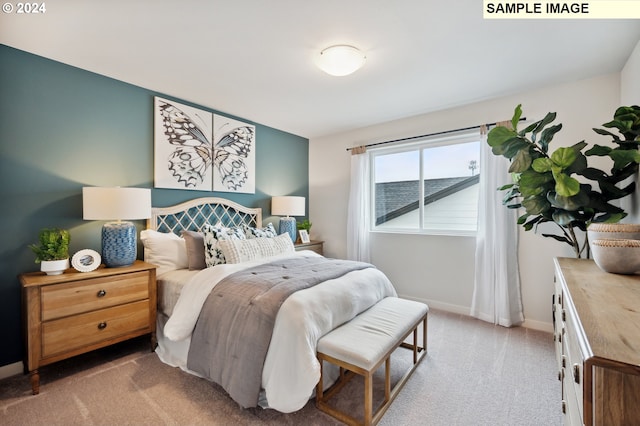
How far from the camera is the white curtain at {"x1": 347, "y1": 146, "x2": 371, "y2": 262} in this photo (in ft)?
13.1

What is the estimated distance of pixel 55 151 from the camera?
2299 millimetres

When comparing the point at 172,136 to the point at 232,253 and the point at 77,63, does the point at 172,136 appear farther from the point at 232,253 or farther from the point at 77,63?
the point at 232,253

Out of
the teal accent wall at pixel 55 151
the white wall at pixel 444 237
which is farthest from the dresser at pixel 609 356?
the teal accent wall at pixel 55 151

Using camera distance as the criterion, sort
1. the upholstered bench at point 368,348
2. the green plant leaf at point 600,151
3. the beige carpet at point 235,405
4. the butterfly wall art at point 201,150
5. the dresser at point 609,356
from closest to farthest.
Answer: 1. the dresser at point 609,356
2. the upholstered bench at point 368,348
3. the beige carpet at point 235,405
4. the green plant leaf at point 600,151
5. the butterfly wall art at point 201,150

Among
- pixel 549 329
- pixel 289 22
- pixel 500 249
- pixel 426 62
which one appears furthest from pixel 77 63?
pixel 549 329

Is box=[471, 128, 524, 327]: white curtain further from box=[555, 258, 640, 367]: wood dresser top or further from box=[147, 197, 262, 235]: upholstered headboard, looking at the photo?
box=[147, 197, 262, 235]: upholstered headboard

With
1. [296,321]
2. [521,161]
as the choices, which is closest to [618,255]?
[521,161]

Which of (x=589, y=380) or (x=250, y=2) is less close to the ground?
(x=250, y=2)

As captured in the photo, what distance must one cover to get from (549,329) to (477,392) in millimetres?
1583

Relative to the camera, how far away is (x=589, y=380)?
1.98 feet

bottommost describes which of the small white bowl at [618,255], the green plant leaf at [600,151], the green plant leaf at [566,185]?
the small white bowl at [618,255]

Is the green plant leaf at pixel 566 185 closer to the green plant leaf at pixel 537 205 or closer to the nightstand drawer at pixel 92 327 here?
the green plant leaf at pixel 537 205

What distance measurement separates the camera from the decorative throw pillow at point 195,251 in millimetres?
2645

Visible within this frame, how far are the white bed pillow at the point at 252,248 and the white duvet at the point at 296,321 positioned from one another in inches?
10.5
